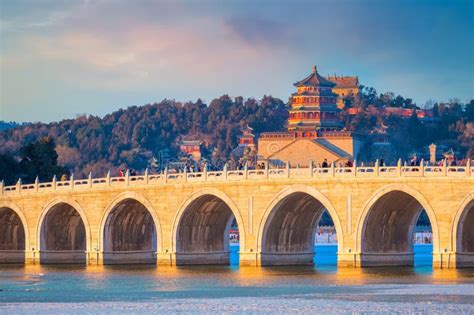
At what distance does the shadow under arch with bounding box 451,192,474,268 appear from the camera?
218ft

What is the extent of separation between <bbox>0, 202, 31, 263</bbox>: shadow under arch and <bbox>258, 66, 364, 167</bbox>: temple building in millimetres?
64029

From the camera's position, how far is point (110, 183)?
265 ft

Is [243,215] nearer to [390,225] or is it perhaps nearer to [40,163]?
[390,225]

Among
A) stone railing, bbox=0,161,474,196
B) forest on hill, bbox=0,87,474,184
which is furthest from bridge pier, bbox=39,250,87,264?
forest on hill, bbox=0,87,474,184

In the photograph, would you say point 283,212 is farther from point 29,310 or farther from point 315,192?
point 29,310

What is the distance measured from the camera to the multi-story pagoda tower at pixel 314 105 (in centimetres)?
16738

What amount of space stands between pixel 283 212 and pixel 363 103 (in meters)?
122

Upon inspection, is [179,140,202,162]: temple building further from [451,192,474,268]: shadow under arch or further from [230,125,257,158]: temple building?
[451,192,474,268]: shadow under arch

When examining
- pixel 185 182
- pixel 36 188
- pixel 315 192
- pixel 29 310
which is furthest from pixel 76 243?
pixel 29 310

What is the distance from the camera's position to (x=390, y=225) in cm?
7275

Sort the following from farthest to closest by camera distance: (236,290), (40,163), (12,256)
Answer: (40,163) → (12,256) → (236,290)

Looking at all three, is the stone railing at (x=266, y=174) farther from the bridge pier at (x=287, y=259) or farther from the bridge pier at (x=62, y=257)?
the bridge pier at (x=287, y=259)

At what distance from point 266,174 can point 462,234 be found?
38.7 feet

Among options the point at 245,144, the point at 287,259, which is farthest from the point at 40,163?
the point at 245,144
